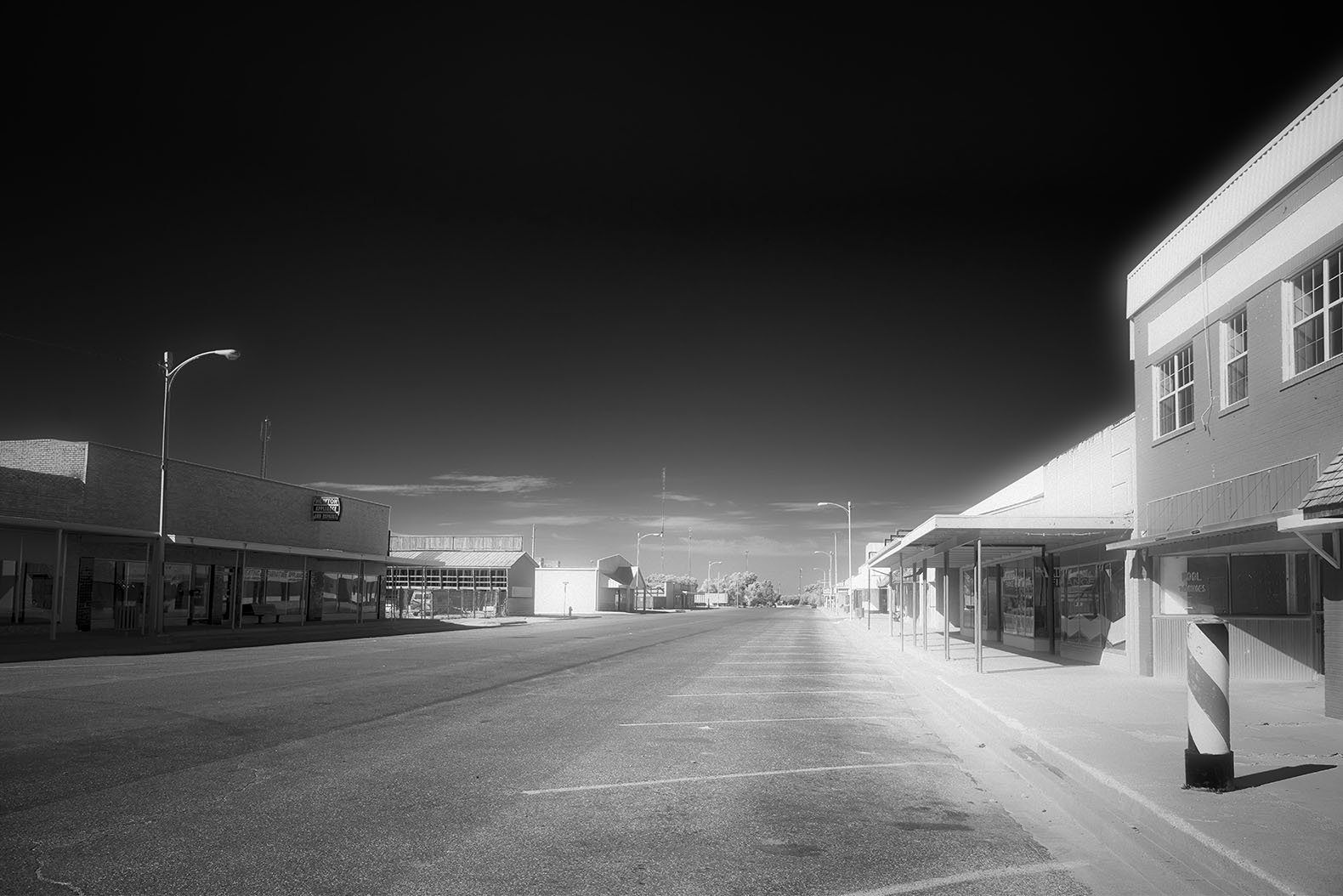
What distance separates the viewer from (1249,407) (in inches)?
585

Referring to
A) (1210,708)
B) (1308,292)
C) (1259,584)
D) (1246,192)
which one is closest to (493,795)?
(1210,708)

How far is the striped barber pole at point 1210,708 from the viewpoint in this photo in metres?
7.43

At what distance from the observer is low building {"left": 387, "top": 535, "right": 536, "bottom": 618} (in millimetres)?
67000

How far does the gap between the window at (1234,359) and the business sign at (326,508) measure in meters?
A: 38.9

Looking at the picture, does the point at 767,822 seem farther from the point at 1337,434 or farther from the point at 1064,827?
the point at 1337,434

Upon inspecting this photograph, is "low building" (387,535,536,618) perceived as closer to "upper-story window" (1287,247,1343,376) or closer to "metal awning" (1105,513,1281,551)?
"metal awning" (1105,513,1281,551)

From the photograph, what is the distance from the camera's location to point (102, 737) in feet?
33.1

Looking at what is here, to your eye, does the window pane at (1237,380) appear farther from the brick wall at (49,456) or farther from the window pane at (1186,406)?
the brick wall at (49,456)

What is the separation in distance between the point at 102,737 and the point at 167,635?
23149 millimetres

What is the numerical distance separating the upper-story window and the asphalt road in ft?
22.8

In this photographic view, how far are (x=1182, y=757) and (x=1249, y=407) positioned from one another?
7621 mm

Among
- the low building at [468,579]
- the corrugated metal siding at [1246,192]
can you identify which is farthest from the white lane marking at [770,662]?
the low building at [468,579]

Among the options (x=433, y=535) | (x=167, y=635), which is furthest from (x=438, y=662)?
(x=433, y=535)

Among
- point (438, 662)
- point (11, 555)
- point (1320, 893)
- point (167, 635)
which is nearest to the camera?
point (1320, 893)
